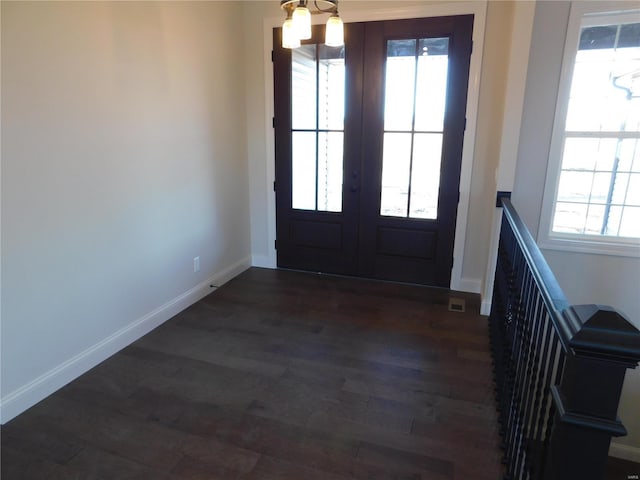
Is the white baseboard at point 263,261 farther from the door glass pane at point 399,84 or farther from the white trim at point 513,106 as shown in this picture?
the white trim at point 513,106

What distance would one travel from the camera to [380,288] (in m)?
3.89

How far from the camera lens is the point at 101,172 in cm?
249

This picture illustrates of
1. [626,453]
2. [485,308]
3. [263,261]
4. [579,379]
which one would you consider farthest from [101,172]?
[626,453]

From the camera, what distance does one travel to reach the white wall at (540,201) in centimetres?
294

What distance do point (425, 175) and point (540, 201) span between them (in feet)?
3.13

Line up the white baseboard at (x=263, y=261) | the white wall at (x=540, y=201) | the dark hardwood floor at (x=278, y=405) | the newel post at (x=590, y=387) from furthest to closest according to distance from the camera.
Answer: the white baseboard at (x=263, y=261), the white wall at (x=540, y=201), the dark hardwood floor at (x=278, y=405), the newel post at (x=590, y=387)

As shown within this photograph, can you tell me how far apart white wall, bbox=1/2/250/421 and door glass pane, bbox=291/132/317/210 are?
28.5 inches

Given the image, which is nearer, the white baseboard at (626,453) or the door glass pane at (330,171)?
the white baseboard at (626,453)

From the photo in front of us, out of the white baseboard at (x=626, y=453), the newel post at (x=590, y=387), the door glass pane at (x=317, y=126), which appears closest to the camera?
the newel post at (x=590, y=387)

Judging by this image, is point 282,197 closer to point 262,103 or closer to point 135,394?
point 262,103

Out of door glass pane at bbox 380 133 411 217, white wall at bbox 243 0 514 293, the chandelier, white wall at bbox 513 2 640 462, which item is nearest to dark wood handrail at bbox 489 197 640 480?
the chandelier

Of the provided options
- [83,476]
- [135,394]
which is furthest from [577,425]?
[135,394]

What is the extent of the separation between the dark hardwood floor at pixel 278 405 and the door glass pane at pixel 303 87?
71.5 inches

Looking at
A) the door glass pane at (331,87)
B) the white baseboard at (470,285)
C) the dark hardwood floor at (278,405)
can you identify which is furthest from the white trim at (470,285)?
the door glass pane at (331,87)
